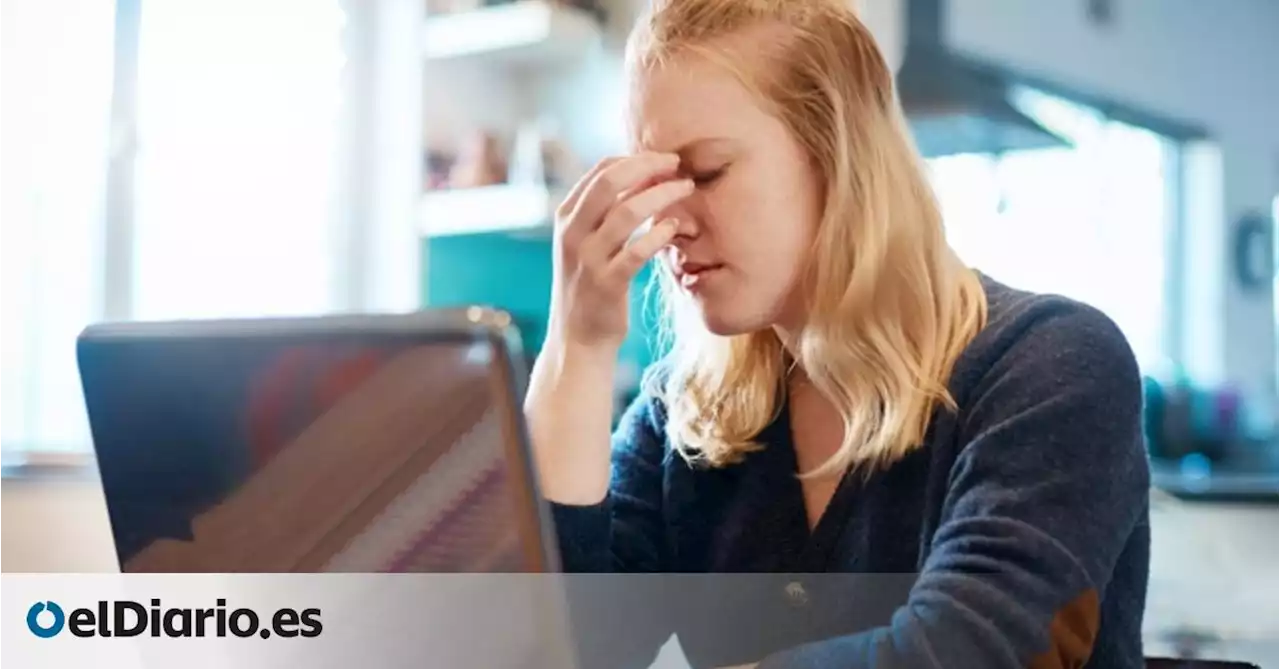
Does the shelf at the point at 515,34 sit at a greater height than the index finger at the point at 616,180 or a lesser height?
greater

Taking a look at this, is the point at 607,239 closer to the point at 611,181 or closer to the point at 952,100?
the point at 611,181

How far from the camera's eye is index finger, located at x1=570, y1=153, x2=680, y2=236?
0.61 metres

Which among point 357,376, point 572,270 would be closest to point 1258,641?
point 572,270

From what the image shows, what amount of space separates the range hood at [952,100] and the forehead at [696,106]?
364mm

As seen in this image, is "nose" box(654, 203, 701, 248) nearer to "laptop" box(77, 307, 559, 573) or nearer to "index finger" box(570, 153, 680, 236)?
"index finger" box(570, 153, 680, 236)

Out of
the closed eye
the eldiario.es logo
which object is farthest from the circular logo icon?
the closed eye

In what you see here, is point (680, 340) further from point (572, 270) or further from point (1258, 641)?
point (1258, 641)

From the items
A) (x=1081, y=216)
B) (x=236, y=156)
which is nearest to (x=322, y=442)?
(x=1081, y=216)

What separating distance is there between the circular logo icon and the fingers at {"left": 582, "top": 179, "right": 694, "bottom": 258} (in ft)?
1.14

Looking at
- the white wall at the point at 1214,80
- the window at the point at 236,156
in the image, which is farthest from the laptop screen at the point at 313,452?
the window at the point at 236,156

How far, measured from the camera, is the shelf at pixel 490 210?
1.41 metres

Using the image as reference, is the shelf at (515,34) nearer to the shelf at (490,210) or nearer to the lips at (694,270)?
the shelf at (490,210)

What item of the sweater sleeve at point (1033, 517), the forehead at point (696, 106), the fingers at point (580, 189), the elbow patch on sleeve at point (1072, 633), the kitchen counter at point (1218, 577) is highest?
the forehead at point (696, 106)

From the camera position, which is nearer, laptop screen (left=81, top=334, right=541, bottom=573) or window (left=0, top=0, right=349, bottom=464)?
laptop screen (left=81, top=334, right=541, bottom=573)
